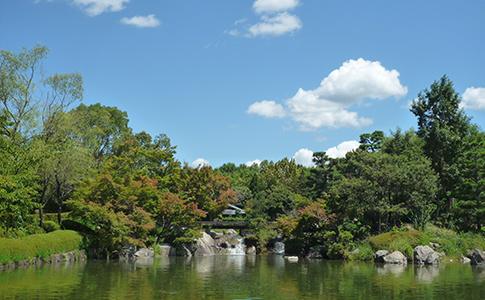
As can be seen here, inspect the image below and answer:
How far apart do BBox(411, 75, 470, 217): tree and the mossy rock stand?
9.71 m

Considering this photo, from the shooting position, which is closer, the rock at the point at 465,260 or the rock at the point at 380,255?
the rock at the point at 380,255

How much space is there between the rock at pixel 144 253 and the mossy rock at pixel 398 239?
1895 cm

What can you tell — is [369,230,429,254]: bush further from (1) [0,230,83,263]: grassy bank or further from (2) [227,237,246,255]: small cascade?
(1) [0,230,83,263]: grassy bank

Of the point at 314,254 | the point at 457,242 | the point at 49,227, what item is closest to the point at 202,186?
the point at 314,254

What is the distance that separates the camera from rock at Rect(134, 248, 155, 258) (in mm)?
36312

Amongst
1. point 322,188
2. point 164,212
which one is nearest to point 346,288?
point 164,212

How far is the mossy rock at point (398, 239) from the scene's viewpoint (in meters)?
33.8

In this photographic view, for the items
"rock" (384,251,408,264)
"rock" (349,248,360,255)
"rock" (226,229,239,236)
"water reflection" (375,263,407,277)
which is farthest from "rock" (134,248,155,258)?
"rock" (384,251,408,264)

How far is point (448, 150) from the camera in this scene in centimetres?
4400

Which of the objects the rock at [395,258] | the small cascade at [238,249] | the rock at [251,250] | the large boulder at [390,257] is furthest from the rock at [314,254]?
the small cascade at [238,249]

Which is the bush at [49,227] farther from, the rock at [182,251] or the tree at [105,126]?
the tree at [105,126]

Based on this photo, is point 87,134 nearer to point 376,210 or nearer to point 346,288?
point 376,210

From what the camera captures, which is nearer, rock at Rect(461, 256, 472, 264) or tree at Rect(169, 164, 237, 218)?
rock at Rect(461, 256, 472, 264)

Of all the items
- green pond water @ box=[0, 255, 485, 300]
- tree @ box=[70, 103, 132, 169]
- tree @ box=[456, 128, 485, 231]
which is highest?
tree @ box=[70, 103, 132, 169]
